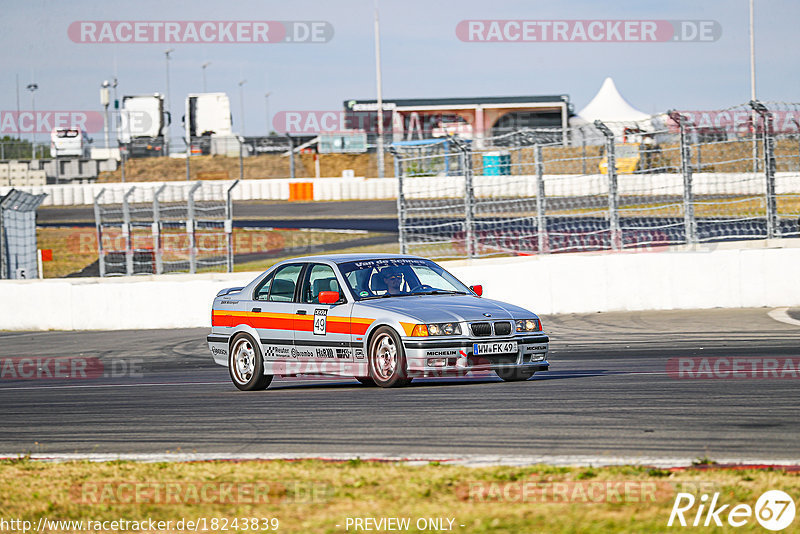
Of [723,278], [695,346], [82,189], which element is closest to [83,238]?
[82,189]

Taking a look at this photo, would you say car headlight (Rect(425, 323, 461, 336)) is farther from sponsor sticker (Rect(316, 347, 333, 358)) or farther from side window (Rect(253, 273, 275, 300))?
side window (Rect(253, 273, 275, 300))

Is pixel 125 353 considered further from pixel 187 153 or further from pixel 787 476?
pixel 187 153

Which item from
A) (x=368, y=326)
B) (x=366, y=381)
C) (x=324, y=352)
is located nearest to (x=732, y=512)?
(x=368, y=326)

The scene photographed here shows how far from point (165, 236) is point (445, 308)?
16999 millimetres

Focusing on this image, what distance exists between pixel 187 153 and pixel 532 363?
3112 cm

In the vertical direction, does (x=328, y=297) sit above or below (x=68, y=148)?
below

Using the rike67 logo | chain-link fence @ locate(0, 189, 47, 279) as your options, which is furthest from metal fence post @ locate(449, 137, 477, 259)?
the rike67 logo

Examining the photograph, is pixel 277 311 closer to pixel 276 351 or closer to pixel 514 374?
pixel 276 351

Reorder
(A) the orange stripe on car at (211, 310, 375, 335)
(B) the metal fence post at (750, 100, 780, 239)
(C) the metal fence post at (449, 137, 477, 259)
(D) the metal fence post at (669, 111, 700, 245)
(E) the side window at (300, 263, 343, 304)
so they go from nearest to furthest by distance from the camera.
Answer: (A) the orange stripe on car at (211, 310, 375, 335) < (E) the side window at (300, 263, 343, 304) < (B) the metal fence post at (750, 100, 780, 239) < (D) the metal fence post at (669, 111, 700, 245) < (C) the metal fence post at (449, 137, 477, 259)

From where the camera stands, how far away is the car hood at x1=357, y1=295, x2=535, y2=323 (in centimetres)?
976

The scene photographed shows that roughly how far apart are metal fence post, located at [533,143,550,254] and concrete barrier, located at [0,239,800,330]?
0.92 feet

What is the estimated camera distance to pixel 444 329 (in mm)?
9648

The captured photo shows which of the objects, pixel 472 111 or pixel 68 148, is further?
pixel 472 111

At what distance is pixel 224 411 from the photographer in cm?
923
